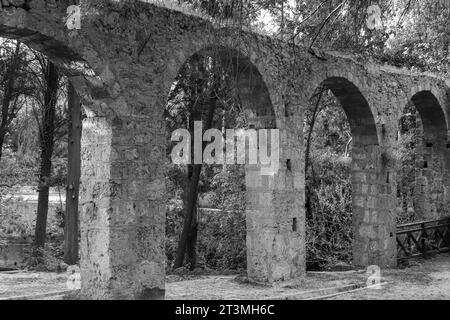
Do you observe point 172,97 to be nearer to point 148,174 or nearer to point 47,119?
point 47,119

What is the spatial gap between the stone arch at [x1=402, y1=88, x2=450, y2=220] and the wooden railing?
0.57 meters

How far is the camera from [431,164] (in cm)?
1287

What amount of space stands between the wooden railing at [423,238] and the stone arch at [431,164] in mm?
573

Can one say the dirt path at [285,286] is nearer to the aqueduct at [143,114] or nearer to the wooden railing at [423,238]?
the aqueduct at [143,114]

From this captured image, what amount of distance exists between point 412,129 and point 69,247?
10.9 metres

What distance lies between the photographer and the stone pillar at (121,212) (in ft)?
19.5

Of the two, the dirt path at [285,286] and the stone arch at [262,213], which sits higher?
the stone arch at [262,213]

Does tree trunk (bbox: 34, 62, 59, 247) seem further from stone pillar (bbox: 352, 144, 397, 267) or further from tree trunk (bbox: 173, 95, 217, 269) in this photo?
stone pillar (bbox: 352, 144, 397, 267)


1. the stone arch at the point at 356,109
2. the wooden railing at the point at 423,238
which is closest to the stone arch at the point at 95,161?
the stone arch at the point at 356,109

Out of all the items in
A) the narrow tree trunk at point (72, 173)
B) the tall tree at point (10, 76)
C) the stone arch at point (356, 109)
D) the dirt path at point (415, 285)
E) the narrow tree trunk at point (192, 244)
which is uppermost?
the tall tree at point (10, 76)

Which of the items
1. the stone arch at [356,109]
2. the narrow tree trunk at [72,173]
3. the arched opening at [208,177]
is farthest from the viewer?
the arched opening at [208,177]

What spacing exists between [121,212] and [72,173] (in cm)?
432

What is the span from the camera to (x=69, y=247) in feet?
33.5

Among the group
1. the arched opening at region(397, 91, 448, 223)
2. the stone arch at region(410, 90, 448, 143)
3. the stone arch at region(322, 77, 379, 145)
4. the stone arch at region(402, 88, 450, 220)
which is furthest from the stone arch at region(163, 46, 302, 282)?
the stone arch at region(402, 88, 450, 220)
